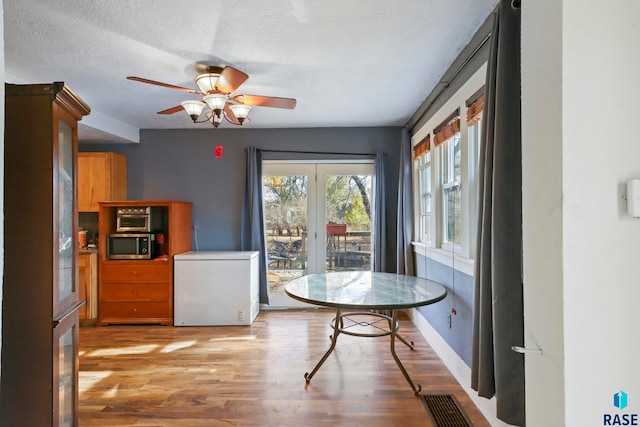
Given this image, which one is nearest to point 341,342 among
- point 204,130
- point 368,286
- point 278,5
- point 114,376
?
point 368,286

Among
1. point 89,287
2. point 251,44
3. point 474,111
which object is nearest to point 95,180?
point 89,287

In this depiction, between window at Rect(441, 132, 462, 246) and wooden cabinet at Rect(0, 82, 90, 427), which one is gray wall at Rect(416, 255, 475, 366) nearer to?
window at Rect(441, 132, 462, 246)

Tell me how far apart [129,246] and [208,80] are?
235cm

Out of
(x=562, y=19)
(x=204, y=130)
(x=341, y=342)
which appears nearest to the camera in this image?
(x=562, y=19)

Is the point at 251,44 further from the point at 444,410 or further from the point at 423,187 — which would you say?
the point at 444,410

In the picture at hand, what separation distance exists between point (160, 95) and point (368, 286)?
8.66 ft

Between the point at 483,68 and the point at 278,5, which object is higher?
the point at 278,5

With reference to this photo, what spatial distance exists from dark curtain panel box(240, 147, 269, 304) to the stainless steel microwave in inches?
43.3

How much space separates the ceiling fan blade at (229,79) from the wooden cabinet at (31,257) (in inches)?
39.7

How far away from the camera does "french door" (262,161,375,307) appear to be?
435cm

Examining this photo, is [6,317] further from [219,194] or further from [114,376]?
[219,194]

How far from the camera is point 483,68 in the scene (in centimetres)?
202

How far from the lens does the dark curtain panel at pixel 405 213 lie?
378 centimetres

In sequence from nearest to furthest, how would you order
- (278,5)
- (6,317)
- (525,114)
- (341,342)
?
(525,114)
(6,317)
(278,5)
(341,342)
